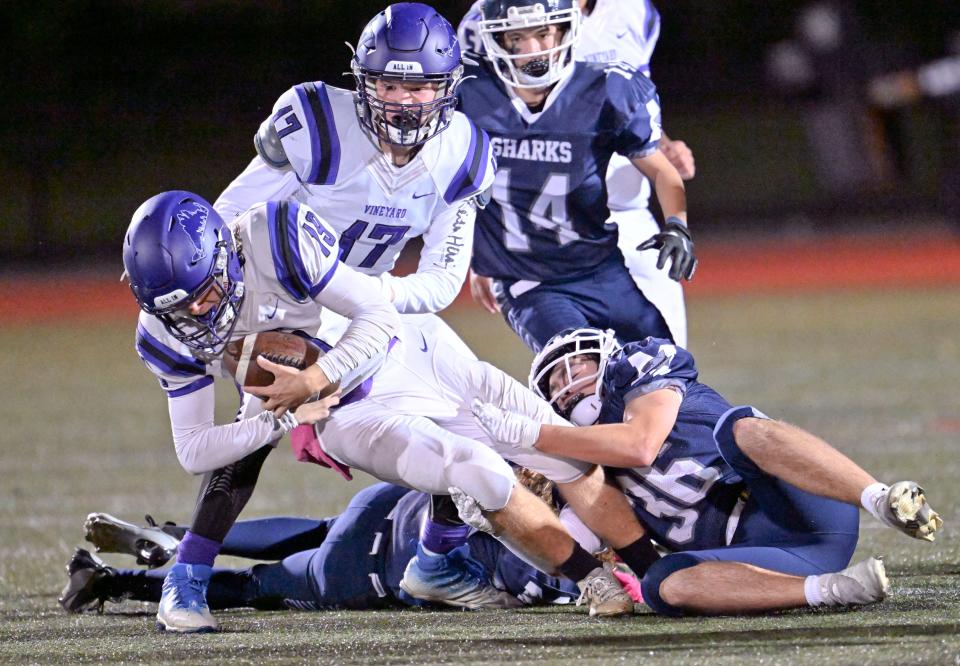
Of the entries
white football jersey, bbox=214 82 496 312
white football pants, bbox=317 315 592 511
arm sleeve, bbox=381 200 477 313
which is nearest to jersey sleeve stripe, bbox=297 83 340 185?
white football jersey, bbox=214 82 496 312

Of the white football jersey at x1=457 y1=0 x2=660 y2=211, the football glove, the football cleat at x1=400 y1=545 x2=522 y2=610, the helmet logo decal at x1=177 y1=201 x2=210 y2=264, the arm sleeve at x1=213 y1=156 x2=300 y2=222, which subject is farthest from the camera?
the white football jersey at x1=457 y1=0 x2=660 y2=211

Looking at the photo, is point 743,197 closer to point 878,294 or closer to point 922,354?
point 878,294

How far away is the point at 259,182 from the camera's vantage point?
3.80 meters

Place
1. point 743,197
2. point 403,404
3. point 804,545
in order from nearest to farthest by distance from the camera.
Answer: point 804,545
point 403,404
point 743,197

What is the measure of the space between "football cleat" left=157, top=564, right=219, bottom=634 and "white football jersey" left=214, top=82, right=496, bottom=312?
0.89 m

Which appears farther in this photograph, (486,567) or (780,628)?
(486,567)

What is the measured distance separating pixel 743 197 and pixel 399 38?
1215 cm

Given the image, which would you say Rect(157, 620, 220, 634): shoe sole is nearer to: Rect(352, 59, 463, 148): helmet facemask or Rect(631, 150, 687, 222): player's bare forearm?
Rect(352, 59, 463, 148): helmet facemask

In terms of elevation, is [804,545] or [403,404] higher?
[403,404]

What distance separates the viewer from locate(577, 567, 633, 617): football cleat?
324cm

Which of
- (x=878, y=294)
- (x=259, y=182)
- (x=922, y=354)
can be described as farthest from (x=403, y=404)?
(x=878, y=294)

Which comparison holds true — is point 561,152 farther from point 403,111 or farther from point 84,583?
point 84,583

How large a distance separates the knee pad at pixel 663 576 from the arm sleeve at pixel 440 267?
2.93 feet

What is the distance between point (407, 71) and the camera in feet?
11.9
